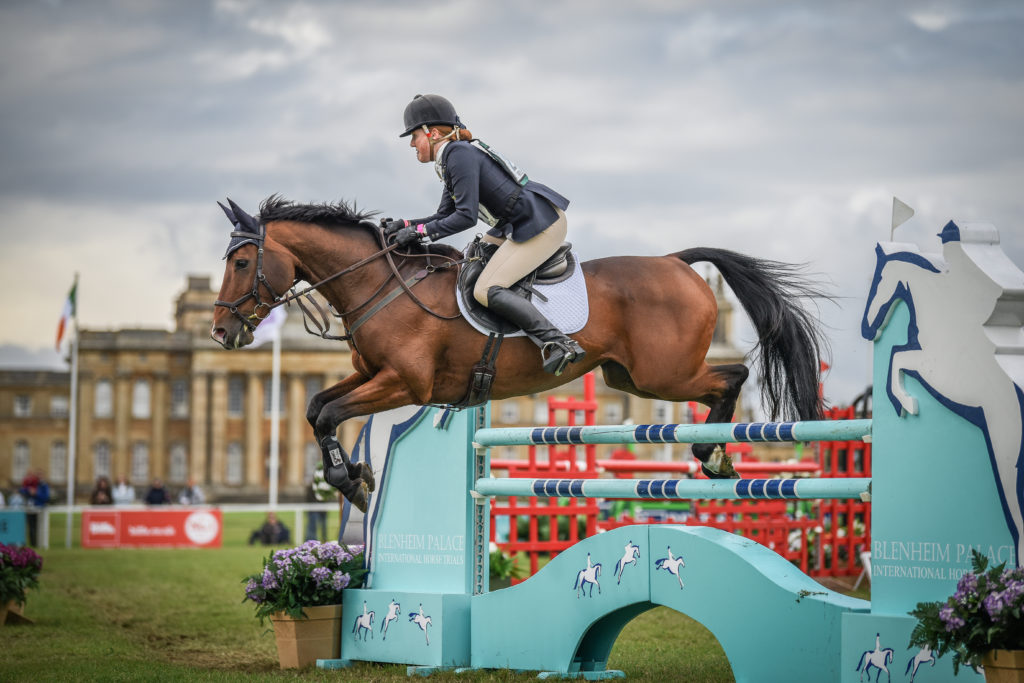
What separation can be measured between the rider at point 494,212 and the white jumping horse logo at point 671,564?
3.63 ft

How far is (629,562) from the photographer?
602 cm

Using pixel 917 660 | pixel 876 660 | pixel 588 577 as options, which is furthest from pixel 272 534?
pixel 917 660

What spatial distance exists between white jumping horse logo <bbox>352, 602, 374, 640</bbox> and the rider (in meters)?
2.47

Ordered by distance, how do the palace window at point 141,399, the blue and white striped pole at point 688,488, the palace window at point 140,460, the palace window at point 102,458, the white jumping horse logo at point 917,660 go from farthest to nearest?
the palace window at point 141,399
the palace window at point 140,460
the palace window at point 102,458
the blue and white striped pole at point 688,488
the white jumping horse logo at point 917,660

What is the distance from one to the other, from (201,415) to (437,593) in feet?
218

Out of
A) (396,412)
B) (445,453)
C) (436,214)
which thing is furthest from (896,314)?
(396,412)

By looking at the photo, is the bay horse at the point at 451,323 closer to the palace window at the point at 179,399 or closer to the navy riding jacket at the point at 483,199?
the navy riding jacket at the point at 483,199

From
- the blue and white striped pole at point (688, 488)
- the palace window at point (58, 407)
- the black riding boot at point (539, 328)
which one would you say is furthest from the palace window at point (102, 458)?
the black riding boot at point (539, 328)

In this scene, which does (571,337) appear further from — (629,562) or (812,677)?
(812,677)

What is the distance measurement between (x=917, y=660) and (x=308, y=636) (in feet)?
13.5

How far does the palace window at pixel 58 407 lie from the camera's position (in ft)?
232

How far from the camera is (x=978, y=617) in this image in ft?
13.4

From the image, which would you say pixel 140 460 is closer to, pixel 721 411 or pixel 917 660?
pixel 721 411

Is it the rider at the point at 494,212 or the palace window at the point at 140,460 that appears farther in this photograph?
the palace window at the point at 140,460
